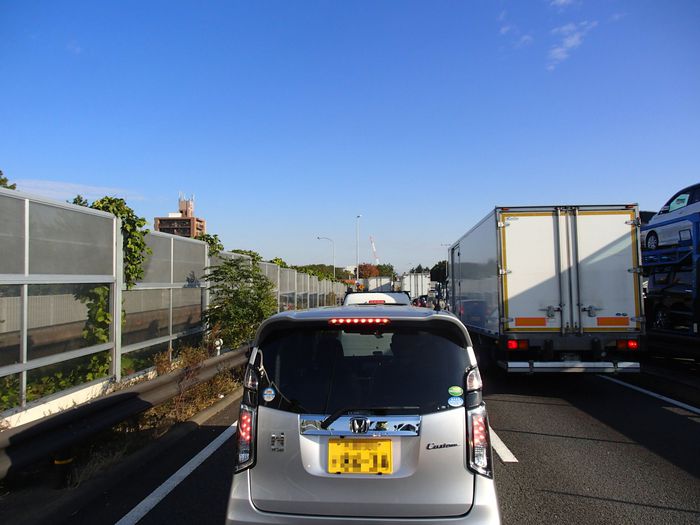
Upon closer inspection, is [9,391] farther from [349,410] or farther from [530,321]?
[530,321]

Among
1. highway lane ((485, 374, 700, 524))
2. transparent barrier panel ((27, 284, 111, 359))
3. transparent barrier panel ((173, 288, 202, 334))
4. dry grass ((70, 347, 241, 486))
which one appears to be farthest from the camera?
transparent barrier panel ((173, 288, 202, 334))

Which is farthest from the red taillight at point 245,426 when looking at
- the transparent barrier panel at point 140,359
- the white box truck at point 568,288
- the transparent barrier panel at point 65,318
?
the white box truck at point 568,288

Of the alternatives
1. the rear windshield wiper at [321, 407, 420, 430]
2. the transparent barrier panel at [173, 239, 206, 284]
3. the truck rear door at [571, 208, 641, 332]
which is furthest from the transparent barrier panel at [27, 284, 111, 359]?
the truck rear door at [571, 208, 641, 332]

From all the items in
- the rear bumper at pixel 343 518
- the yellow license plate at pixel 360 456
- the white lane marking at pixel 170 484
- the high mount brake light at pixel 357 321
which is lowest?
the white lane marking at pixel 170 484

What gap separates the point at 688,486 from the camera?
4.66m

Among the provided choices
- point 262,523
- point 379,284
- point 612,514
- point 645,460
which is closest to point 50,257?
point 262,523

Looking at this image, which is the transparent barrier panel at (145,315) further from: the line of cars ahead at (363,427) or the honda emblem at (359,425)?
the honda emblem at (359,425)

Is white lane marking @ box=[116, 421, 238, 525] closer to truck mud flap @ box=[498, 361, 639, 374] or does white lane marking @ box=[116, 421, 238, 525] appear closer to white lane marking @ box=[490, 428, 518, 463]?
white lane marking @ box=[490, 428, 518, 463]

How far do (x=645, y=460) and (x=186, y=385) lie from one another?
5588 millimetres

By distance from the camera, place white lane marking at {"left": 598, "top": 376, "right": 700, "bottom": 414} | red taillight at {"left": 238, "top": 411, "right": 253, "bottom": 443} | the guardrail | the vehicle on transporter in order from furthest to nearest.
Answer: the vehicle on transporter
white lane marking at {"left": 598, "top": 376, "right": 700, "bottom": 414}
the guardrail
red taillight at {"left": 238, "top": 411, "right": 253, "bottom": 443}

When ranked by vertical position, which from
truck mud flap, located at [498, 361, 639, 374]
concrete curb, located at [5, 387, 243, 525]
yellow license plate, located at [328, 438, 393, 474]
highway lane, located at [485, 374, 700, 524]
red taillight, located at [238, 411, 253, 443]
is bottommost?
highway lane, located at [485, 374, 700, 524]

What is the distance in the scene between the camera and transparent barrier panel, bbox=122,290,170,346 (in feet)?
28.0

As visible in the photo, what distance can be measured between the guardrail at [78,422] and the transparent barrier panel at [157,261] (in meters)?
2.86

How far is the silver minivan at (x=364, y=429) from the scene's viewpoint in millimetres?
2789
